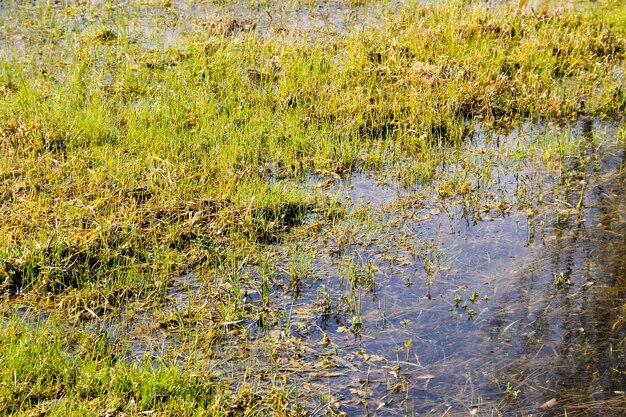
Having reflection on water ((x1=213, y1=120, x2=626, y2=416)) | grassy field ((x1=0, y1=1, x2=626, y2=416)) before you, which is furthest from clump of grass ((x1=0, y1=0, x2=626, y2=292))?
reflection on water ((x1=213, y1=120, x2=626, y2=416))

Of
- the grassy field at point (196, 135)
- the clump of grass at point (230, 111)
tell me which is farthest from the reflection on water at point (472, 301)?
the clump of grass at point (230, 111)

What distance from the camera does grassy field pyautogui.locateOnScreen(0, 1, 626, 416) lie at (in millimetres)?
5035

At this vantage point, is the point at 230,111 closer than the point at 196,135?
No

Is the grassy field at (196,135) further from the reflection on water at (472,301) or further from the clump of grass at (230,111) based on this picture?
the reflection on water at (472,301)

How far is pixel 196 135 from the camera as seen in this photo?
8.14 metres

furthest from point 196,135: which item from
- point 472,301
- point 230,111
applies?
point 472,301

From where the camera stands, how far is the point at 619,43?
10.6 meters

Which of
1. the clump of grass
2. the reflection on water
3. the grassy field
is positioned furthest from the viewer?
the clump of grass

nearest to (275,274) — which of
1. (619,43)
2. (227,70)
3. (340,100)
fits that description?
(340,100)

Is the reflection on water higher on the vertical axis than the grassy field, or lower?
lower

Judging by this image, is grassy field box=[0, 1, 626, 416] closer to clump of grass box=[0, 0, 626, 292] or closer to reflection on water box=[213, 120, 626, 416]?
clump of grass box=[0, 0, 626, 292]

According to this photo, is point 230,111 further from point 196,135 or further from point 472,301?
point 472,301

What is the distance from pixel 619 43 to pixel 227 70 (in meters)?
5.34

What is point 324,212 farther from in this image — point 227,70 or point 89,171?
point 227,70
